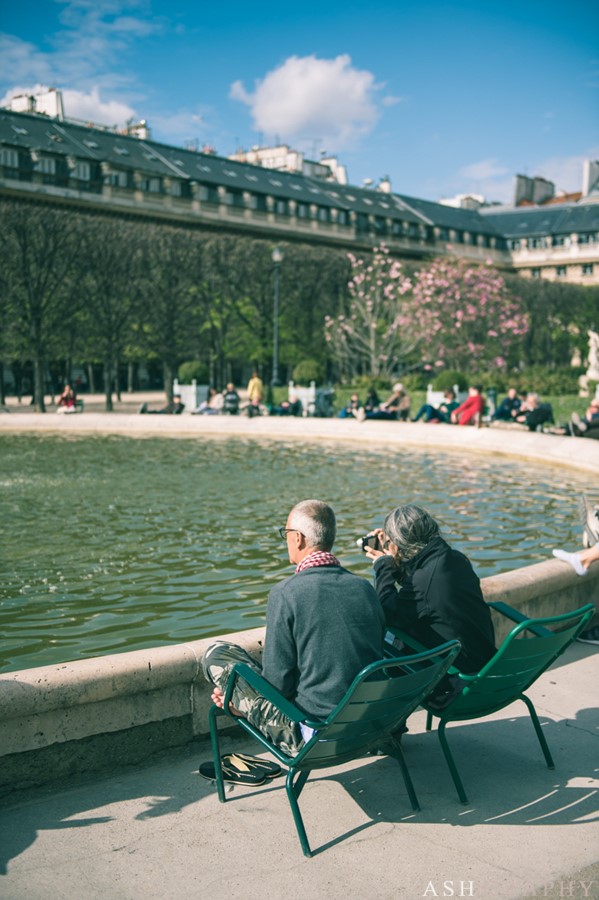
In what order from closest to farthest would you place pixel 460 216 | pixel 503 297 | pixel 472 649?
pixel 472 649 → pixel 503 297 → pixel 460 216

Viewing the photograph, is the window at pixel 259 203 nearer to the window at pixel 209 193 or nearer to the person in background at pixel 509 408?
the window at pixel 209 193

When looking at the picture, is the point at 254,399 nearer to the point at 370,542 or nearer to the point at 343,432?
the point at 343,432

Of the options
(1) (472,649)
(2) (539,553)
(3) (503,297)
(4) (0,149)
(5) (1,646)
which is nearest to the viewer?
(1) (472,649)

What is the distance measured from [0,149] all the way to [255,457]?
4199 centimetres

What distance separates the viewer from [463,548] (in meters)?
9.76

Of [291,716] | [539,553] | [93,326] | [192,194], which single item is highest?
[192,194]

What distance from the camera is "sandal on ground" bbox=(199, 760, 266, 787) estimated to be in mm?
3969

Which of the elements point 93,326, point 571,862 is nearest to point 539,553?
point 571,862

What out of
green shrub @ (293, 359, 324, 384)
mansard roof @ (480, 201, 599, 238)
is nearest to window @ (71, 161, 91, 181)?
green shrub @ (293, 359, 324, 384)

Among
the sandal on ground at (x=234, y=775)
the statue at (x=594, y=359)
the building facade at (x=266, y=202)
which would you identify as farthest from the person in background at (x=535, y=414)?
the building facade at (x=266, y=202)

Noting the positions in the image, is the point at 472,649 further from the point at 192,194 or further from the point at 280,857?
the point at 192,194

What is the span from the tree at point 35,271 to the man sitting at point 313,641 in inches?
1202

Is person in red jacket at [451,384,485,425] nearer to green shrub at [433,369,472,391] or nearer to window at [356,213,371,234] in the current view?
green shrub at [433,369,472,391]

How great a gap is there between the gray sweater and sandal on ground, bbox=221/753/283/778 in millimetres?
563
